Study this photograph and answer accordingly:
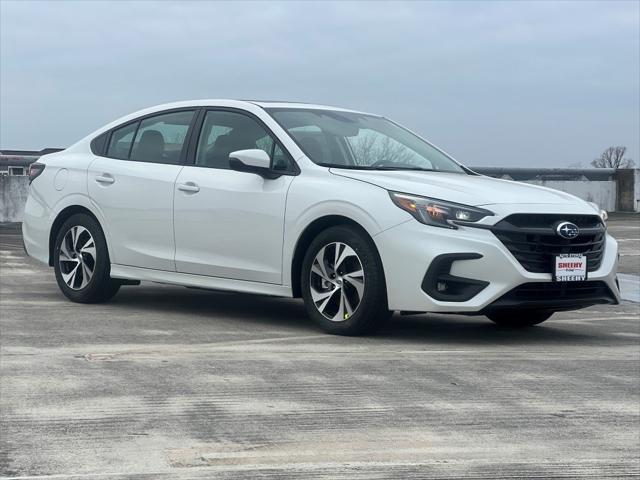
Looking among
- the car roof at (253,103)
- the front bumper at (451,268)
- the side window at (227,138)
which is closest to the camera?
the front bumper at (451,268)

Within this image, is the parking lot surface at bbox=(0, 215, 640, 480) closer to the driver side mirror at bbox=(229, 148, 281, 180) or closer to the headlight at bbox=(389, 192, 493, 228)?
the headlight at bbox=(389, 192, 493, 228)

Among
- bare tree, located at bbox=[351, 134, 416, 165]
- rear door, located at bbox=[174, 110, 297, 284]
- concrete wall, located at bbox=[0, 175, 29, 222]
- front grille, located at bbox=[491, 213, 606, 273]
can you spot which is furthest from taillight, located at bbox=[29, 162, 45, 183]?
concrete wall, located at bbox=[0, 175, 29, 222]

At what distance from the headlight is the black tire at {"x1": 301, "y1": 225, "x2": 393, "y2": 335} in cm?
37

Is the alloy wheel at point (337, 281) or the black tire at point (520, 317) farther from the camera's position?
the black tire at point (520, 317)

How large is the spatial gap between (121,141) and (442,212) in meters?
3.14

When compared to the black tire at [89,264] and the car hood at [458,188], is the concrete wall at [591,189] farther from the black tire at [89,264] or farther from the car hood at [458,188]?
the car hood at [458,188]

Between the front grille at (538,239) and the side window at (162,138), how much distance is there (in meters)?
2.68

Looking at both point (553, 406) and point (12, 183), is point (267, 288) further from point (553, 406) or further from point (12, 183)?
point (12, 183)

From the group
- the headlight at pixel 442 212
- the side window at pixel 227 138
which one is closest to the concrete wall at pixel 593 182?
the side window at pixel 227 138

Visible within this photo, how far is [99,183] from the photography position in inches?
356

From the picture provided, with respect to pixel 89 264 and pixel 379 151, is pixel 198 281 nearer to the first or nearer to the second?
pixel 89 264

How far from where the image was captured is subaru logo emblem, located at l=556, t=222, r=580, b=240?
7.29 meters

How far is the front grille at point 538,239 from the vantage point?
713 cm

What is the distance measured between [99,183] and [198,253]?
3.95 ft
